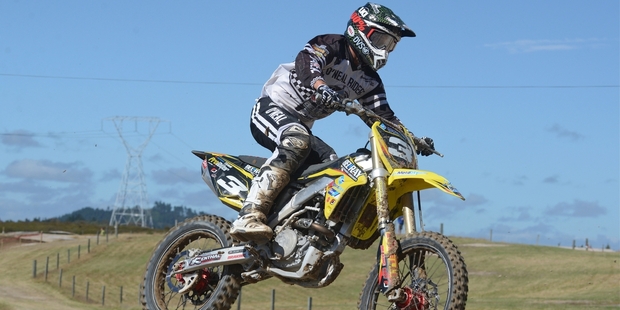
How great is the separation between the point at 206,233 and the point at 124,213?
Result: 129214 millimetres

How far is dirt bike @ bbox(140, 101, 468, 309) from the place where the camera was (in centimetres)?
826

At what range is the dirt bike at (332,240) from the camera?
8258 millimetres

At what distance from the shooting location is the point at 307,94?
9461 millimetres

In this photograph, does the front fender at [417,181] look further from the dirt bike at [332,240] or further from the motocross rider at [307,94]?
the motocross rider at [307,94]

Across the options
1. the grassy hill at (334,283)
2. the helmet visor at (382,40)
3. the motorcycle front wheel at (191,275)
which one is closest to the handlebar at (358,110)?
the helmet visor at (382,40)

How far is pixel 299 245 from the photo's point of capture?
897 cm

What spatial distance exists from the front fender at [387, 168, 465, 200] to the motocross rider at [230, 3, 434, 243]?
0.86m

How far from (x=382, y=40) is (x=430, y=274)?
2.45 meters

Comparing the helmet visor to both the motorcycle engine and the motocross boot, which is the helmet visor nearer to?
the motocross boot

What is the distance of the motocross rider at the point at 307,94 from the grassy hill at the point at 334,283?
23308 mm

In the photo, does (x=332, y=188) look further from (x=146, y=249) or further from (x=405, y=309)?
(x=146, y=249)

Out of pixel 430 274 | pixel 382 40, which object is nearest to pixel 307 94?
pixel 382 40

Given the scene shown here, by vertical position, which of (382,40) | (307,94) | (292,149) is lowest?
(292,149)

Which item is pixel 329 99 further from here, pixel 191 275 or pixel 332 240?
pixel 191 275
